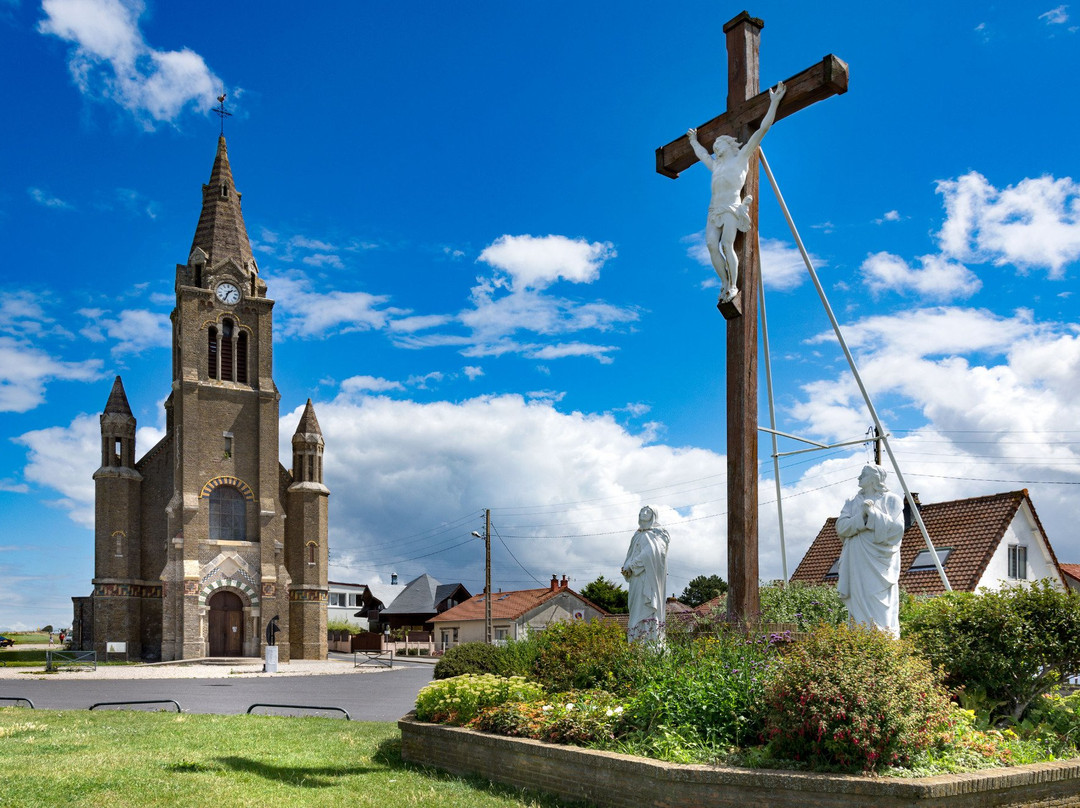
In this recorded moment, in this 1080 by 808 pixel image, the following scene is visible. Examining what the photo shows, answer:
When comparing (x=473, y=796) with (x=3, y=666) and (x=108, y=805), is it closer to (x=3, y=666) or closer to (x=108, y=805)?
(x=108, y=805)

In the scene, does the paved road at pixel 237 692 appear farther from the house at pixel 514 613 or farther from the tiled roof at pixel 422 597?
the tiled roof at pixel 422 597

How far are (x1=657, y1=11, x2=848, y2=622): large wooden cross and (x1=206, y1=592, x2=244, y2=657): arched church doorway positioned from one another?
41365mm

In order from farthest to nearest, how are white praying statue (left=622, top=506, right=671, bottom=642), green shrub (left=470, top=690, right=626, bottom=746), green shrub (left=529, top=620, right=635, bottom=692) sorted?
white praying statue (left=622, top=506, right=671, bottom=642), green shrub (left=529, top=620, right=635, bottom=692), green shrub (left=470, top=690, right=626, bottom=746)

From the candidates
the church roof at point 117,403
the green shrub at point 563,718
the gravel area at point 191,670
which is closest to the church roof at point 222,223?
the church roof at point 117,403

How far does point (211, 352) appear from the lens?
49.2 metres

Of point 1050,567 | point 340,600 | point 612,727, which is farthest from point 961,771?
point 340,600

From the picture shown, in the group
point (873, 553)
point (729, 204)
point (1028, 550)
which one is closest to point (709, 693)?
point (873, 553)

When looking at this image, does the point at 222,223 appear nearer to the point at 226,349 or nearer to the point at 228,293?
the point at 228,293

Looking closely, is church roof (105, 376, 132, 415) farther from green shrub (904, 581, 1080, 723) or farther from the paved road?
green shrub (904, 581, 1080, 723)

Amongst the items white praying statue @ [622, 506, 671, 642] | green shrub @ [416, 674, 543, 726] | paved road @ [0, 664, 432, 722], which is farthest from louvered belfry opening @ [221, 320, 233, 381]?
green shrub @ [416, 674, 543, 726]

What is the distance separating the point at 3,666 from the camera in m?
43.0

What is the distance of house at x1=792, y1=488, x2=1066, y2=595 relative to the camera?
2616 cm

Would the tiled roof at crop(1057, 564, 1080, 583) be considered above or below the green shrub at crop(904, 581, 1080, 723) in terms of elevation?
below

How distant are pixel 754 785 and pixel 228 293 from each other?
155 feet
